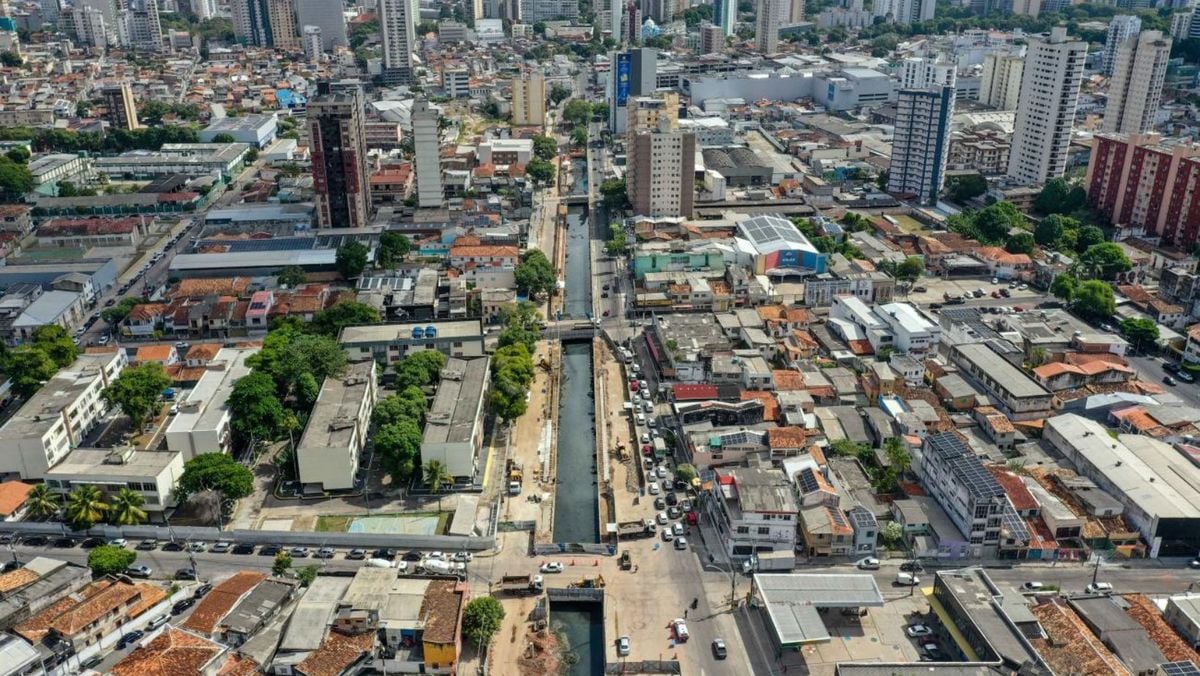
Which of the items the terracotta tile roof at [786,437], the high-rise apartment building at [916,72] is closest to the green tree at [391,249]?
the terracotta tile roof at [786,437]

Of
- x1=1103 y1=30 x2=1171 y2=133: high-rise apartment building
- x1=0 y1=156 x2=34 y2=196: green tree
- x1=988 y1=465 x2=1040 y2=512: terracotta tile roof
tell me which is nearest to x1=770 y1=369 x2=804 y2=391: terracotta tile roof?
x1=988 y1=465 x2=1040 y2=512: terracotta tile roof

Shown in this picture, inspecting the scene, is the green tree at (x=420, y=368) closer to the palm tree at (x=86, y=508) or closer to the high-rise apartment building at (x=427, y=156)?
the palm tree at (x=86, y=508)

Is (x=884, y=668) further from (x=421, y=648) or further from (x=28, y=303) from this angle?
(x=28, y=303)

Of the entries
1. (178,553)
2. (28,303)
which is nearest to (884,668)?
(178,553)

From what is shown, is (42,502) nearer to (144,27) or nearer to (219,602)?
(219,602)

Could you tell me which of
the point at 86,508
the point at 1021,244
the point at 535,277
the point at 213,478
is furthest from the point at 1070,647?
the point at 1021,244
